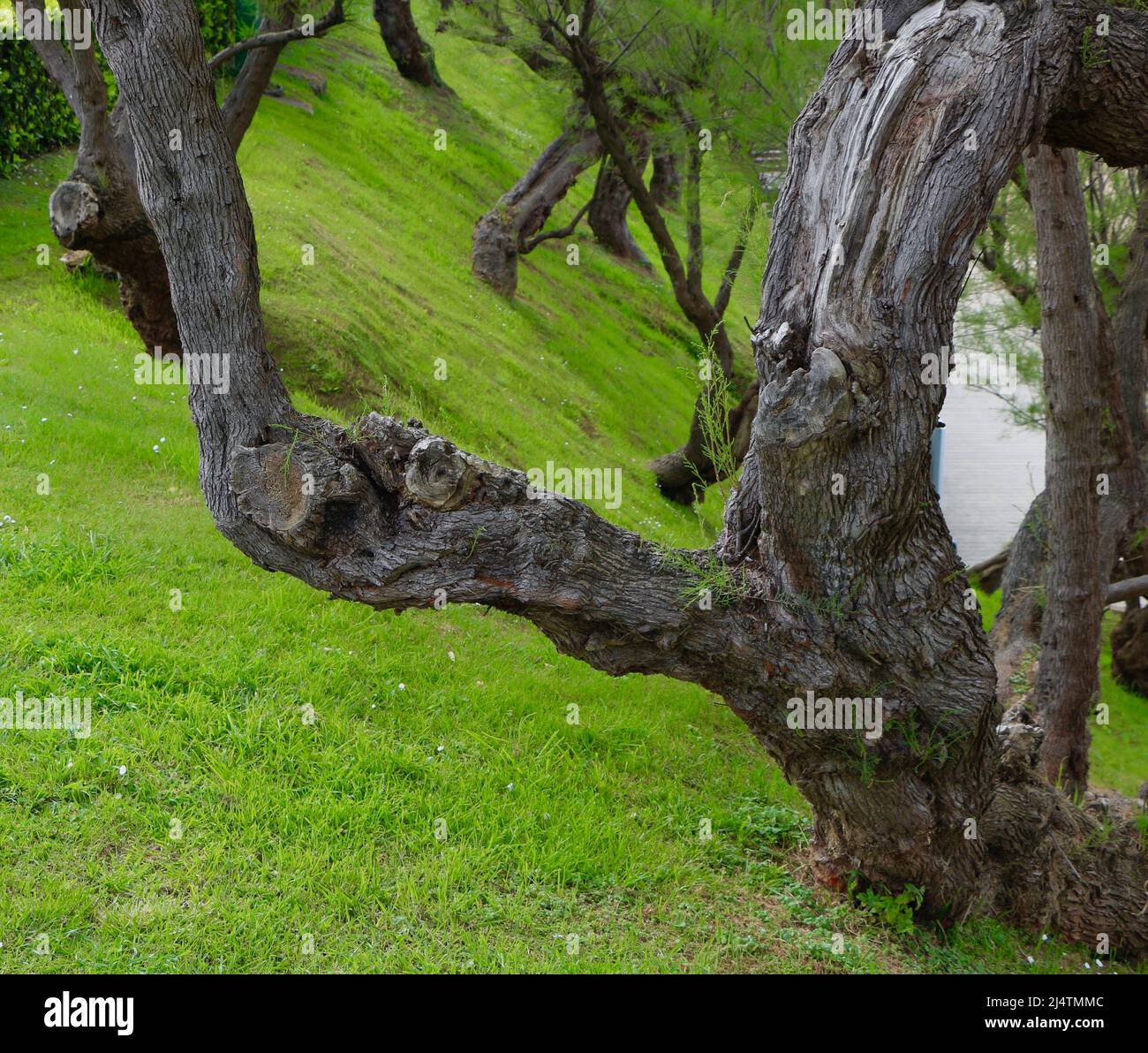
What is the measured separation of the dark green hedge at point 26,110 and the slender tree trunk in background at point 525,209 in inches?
189

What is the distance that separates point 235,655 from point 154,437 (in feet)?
8.97

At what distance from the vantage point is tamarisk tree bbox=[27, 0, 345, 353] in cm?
693

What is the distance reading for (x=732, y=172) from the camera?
8.84 meters

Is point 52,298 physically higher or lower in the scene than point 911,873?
higher

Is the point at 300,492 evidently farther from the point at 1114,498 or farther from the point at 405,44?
the point at 405,44

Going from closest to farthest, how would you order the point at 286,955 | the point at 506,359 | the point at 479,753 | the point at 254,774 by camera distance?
1. the point at 286,955
2. the point at 254,774
3. the point at 479,753
4. the point at 506,359

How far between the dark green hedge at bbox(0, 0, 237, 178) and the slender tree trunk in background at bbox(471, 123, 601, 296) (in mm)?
4793

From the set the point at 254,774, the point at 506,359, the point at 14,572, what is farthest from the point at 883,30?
the point at 506,359

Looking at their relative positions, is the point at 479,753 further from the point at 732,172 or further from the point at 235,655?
the point at 732,172

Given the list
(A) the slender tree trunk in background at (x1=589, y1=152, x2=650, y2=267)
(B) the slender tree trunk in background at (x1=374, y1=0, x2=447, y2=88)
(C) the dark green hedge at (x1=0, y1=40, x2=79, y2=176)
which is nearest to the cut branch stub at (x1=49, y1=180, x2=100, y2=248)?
(C) the dark green hedge at (x1=0, y1=40, x2=79, y2=176)

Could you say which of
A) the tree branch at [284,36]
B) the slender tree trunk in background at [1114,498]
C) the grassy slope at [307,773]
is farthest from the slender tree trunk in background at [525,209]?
the slender tree trunk in background at [1114,498]

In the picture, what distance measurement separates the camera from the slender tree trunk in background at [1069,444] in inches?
243

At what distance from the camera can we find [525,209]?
49.8ft

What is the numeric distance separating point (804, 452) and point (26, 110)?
10639 mm
